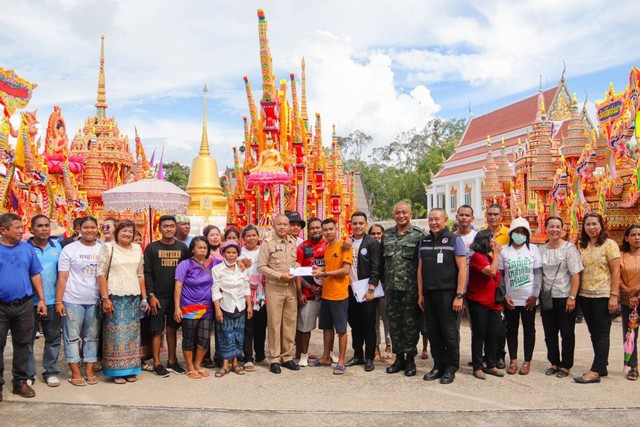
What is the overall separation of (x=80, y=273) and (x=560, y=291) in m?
4.40

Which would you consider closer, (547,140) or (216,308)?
(216,308)

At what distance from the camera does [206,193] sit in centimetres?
2017

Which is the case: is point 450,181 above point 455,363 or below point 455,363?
above

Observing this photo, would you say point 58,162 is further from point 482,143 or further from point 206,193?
point 482,143

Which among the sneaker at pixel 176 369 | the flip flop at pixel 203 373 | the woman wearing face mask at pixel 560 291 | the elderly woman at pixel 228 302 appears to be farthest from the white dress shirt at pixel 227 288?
the woman wearing face mask at pixel 560 291

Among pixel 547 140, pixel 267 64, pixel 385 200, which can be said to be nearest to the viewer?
pixel 267 64

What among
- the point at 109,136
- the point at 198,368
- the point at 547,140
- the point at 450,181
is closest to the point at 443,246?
the point at 198,368

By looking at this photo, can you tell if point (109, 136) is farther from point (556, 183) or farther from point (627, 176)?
point (627, 176)

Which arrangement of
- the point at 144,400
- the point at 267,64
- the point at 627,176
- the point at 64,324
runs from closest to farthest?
the point at 144,400 < the point at 64,324 < the point at 627,176 < the point at 267,64

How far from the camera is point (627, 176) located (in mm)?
8742

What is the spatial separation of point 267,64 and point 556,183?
633 centimetres

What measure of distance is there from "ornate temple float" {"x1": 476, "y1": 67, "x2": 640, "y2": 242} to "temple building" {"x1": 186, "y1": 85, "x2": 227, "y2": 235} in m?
10.7

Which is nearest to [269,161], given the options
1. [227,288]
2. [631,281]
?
[227,288]

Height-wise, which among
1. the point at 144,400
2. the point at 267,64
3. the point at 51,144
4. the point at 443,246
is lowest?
the point at 144,400
